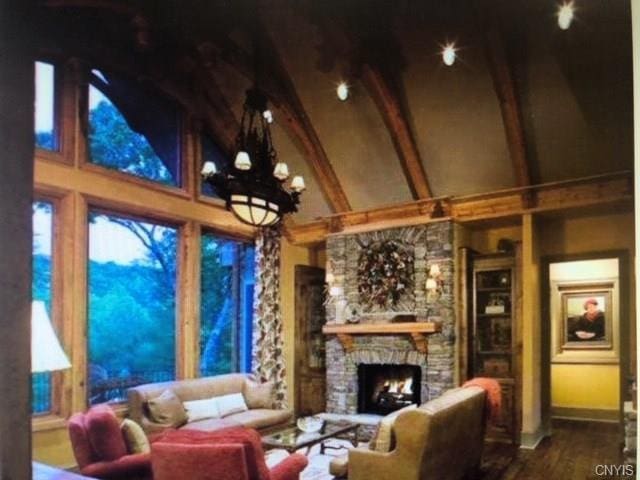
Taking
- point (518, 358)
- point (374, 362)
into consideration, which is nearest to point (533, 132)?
point (518, 358)

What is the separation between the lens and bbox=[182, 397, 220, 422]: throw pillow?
581 cm

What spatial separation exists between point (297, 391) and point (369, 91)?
190 inches

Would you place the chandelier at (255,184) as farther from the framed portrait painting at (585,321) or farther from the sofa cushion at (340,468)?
the framed portrait painting at (585,321)

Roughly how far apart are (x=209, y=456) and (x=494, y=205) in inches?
199

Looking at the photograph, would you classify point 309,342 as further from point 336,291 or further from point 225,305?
point 225,305

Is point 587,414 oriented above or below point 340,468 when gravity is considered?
below

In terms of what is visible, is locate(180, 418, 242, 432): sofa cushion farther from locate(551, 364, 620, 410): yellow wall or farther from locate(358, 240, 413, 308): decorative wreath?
locate(551, 364, 620, 410): yellow wall

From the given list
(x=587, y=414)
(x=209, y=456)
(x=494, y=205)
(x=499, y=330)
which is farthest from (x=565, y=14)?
(x=587, y=414)

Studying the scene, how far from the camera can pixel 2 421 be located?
1.03 m

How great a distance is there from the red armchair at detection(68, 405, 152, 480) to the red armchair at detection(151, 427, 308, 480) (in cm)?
84

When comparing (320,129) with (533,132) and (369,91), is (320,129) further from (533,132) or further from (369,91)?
(533,132)

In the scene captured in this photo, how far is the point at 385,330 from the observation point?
6805mm

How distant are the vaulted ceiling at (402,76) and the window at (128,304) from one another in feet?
6.48

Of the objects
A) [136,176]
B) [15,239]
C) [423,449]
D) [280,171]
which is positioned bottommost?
[423,449]
